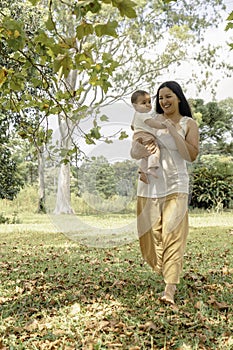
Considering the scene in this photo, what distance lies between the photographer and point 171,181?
4.32 metres

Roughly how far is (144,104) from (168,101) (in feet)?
0.68

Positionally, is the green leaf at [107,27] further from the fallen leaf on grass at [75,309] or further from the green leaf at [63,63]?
the fallen leaf on grass at [75,309]

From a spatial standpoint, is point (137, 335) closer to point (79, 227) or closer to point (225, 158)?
point (79, 227)

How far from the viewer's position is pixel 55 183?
454 centimetres

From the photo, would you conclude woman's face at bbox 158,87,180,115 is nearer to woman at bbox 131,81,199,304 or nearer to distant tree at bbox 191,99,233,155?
woman at bbox 131,81,199,304

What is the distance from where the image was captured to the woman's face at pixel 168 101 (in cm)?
434

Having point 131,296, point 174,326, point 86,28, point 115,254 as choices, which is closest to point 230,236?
point 115,254

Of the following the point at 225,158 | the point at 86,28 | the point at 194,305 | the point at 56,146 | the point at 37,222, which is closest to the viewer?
the point at 86,28

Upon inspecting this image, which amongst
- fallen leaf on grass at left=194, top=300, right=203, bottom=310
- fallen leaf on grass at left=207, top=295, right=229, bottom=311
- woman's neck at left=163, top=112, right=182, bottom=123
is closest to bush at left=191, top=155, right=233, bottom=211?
fallen leaf on grass at left=207, top=295, right=229, bottom=311

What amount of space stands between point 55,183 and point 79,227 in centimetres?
46

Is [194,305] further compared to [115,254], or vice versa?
[115,254]

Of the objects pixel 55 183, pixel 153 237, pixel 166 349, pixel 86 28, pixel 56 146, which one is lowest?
pixel 166 349

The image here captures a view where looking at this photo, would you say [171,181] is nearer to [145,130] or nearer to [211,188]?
[145,130]

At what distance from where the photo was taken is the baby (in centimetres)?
425
